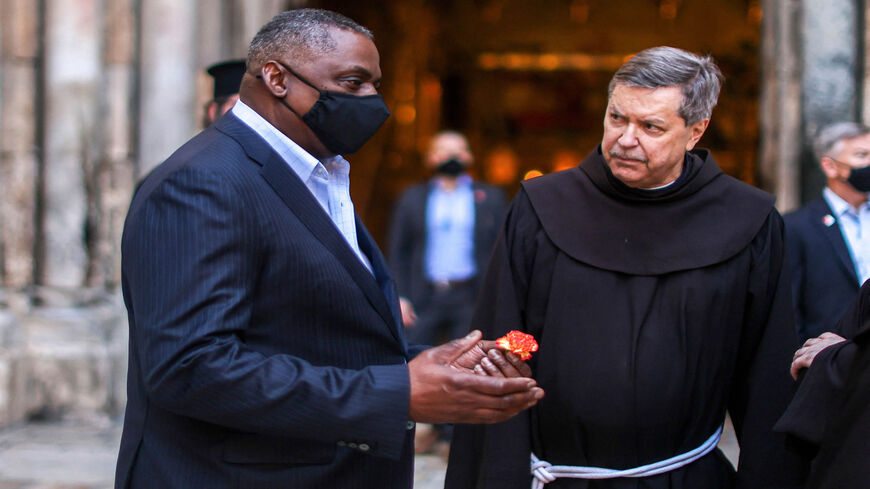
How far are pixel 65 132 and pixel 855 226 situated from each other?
450 cm

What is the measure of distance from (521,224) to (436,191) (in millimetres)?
3582

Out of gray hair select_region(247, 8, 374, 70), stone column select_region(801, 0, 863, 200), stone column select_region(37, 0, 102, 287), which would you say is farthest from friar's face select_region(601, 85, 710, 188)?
stone column select_region(37, 0, 102, 287)

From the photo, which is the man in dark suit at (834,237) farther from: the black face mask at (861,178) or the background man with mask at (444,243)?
the background man with mask at (444,243)

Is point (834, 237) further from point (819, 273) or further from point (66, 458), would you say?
point (66, 458)

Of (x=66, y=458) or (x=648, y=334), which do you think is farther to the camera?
(x=66, y=458)

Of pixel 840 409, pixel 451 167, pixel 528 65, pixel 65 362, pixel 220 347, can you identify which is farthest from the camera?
pixel 528 65

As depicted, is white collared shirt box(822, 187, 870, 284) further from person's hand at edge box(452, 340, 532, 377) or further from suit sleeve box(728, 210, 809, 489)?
person's hand at edge box(452, 340, 532, 377)

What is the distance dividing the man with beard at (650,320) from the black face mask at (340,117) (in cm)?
72

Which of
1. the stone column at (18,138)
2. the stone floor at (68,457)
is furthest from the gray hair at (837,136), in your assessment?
the stone column at (18,138)

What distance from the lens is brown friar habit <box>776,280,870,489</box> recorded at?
185 cm

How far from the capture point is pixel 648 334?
237 cm

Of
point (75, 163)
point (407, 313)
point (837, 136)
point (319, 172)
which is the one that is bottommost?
point (407, 313)

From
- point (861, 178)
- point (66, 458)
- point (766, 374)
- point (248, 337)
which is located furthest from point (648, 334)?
point (66, 458)

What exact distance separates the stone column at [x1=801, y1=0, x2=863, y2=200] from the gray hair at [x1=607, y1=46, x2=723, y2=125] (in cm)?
358
